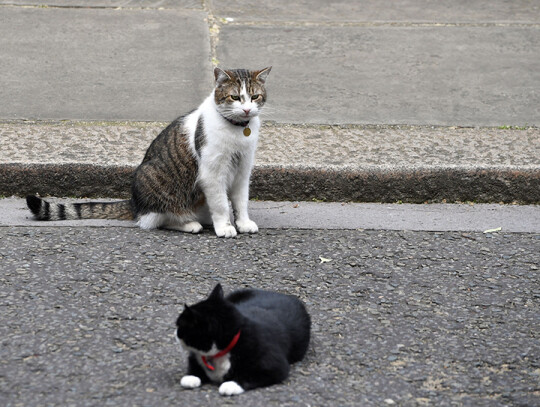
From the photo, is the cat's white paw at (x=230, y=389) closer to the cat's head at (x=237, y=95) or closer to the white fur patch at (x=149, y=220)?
the white fur patch at (x=149, y=220)

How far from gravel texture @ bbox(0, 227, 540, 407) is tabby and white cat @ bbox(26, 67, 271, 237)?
16 centimetres

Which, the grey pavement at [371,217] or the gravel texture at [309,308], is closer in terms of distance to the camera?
the gravel texture at [309,308]

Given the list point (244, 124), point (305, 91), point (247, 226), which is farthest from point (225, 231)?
point (305, 91)

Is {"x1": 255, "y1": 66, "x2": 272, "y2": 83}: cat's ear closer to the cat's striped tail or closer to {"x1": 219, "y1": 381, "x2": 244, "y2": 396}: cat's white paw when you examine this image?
the cat's striped tail

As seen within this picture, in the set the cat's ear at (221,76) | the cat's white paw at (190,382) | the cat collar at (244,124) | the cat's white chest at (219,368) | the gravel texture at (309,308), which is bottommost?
the gravel texture at (309,308)

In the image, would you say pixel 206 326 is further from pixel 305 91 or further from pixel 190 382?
pixel 305 91

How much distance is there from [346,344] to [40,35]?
4417 mm

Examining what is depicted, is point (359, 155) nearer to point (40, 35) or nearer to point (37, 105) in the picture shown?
point (37, 105)

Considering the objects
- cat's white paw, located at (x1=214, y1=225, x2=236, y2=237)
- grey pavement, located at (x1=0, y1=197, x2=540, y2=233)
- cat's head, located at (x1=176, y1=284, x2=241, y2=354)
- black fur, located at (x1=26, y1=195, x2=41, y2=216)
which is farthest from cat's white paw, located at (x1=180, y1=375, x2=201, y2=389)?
black fur, located at (x1=26, y1=195, x2=41, y2=216)

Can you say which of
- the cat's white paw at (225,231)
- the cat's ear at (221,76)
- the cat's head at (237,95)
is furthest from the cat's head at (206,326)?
the cat's ear at (221,76)

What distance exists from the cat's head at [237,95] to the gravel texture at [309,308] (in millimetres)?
660

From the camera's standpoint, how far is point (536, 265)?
408 centimetres

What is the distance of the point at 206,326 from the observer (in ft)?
9.02

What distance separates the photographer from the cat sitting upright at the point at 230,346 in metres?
2.76
